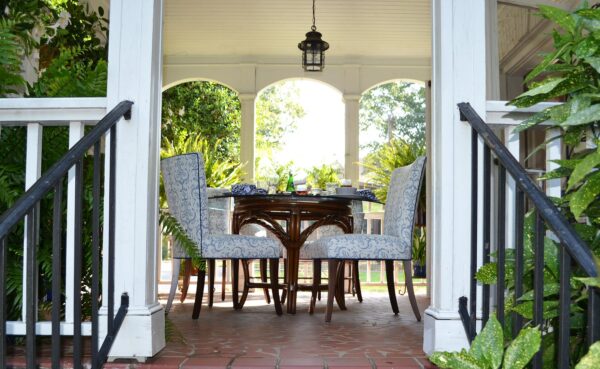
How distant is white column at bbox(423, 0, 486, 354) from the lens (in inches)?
101

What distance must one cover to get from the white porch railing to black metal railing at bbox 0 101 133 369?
0.40 ft

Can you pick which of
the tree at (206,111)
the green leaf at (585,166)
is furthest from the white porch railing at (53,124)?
the tree at (206,111)

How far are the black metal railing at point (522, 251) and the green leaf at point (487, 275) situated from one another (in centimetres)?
3

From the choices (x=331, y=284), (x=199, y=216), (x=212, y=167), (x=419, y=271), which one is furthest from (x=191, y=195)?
(x=419, y=271)

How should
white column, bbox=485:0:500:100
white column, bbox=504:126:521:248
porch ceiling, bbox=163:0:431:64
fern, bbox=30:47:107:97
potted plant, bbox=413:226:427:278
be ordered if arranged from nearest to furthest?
white column, bbox=504:126:521:248
fern, bbox=30:47:107:97
white column, bbox=485:0:500:100
porch ceiling, bbox=163:0:431:64
potted plant, bbox=413:226:427:278

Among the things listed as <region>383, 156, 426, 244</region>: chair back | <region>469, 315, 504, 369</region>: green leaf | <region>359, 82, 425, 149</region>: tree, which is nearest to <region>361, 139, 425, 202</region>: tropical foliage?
<region>383, 156, 426, 244</region>: chair back

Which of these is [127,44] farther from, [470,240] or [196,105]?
[196,105]

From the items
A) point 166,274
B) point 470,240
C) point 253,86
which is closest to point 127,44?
point 470,240

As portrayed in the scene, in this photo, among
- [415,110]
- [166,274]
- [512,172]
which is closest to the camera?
[512,172]

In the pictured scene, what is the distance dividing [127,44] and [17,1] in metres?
0.86

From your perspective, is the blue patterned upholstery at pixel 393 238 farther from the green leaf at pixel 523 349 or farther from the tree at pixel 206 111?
the tree at pixel 206 111

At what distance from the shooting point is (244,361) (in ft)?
8.43

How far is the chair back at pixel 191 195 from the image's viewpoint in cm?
398

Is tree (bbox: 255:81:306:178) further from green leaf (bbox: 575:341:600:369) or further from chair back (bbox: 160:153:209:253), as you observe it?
green leaf (bbox: 575:341:600:369)
